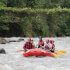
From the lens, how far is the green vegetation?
26125mm

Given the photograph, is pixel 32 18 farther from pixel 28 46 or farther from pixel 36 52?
pixel 36 52

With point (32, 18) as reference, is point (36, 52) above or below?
above

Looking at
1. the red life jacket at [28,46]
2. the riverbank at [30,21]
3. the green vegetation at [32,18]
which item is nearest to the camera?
the red life jacket at [28,46]

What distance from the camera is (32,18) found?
1147 inches

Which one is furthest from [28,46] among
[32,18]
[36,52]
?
[32,18]

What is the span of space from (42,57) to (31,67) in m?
2.37

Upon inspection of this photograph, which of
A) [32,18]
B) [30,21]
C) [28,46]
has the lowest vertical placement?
[30,21]

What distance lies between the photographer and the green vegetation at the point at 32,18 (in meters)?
26.1

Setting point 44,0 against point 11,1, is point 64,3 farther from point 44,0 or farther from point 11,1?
point 11,1

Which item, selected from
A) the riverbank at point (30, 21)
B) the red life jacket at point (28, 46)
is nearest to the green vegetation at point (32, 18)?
the riverbank at point (30, 21)

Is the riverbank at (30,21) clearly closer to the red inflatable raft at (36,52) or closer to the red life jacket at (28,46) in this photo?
the red life jacket at (28,46)

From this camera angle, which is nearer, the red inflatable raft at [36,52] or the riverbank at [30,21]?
the red inflatable raft at [36,52]

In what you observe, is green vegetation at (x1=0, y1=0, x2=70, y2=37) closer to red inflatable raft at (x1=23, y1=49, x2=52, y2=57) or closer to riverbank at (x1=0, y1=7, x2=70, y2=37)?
riverbank at (x1=0, y1=7, x2=70, y2=37)

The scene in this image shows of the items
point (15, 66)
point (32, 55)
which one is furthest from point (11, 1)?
point (15, 66)
